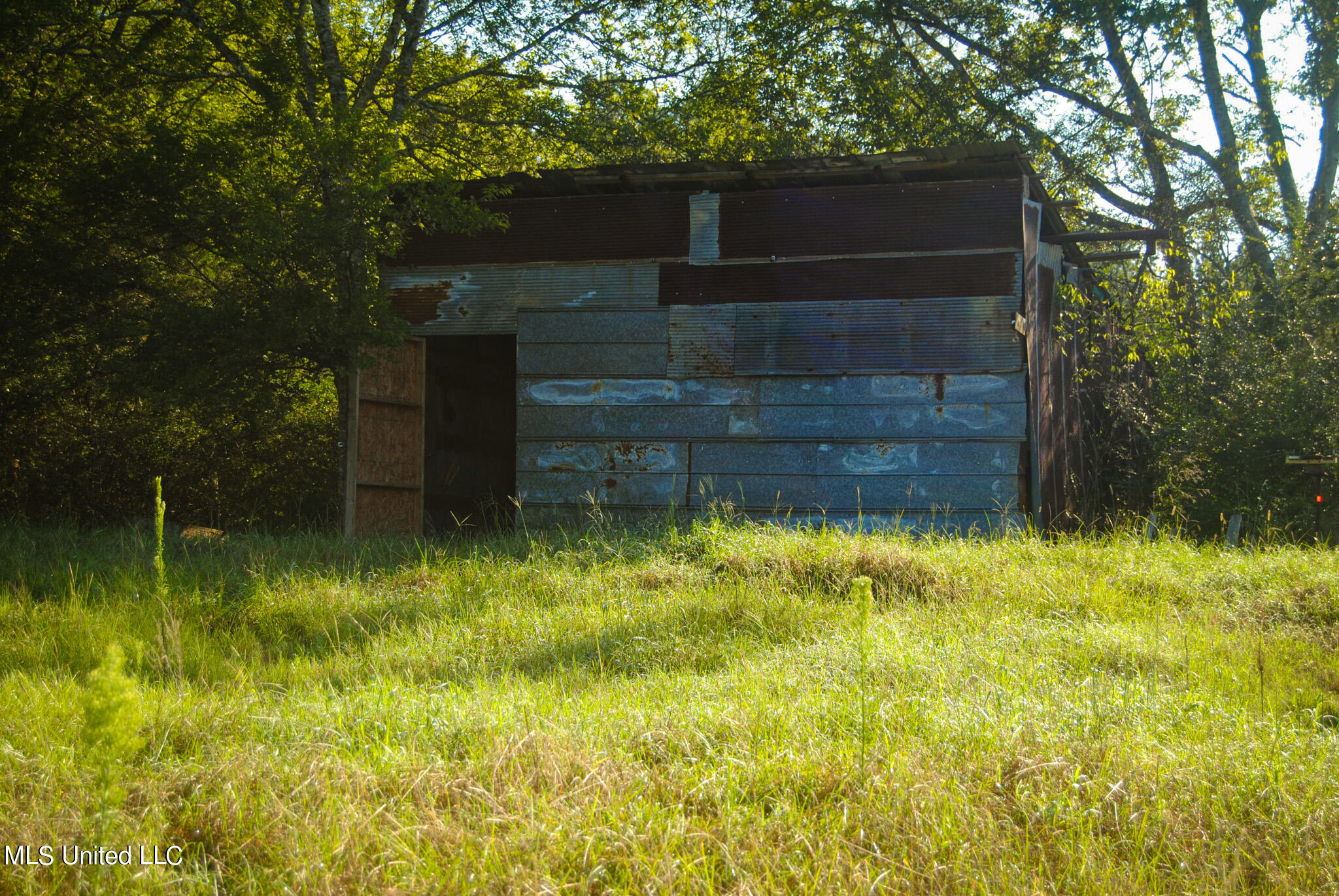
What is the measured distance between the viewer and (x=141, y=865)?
8.85 ft

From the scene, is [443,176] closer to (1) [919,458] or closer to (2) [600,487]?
(2) [600,487]

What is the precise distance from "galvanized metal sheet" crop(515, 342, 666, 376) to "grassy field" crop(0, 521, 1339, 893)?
3.52m

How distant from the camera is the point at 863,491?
892 centimetres

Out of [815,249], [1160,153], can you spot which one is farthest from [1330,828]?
[1160,153]

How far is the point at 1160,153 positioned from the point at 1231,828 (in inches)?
627

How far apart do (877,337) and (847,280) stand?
62 centimetres

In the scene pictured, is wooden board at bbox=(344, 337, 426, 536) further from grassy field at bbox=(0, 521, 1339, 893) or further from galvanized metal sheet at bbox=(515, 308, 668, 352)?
grassy field at bbox=(0, 521, 1339, 893)

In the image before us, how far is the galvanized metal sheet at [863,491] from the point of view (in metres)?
8.69

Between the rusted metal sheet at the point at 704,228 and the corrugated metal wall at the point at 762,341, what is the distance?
0.8 inches

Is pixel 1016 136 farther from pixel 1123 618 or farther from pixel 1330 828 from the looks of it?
pixel 1330 828

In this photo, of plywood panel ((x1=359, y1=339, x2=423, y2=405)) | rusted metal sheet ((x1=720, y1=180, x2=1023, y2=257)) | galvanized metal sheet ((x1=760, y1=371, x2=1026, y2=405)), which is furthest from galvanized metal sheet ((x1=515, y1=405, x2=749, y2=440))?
rusted metal sheet ((x1=720, y1=180, x2=1023, y2=257))

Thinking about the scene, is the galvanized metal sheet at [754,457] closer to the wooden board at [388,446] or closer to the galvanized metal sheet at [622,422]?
the galvanized metal sheet at [622,422]

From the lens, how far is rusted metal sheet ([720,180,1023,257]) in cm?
887

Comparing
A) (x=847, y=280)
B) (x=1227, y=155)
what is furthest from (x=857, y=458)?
(x=1227, y=155)
